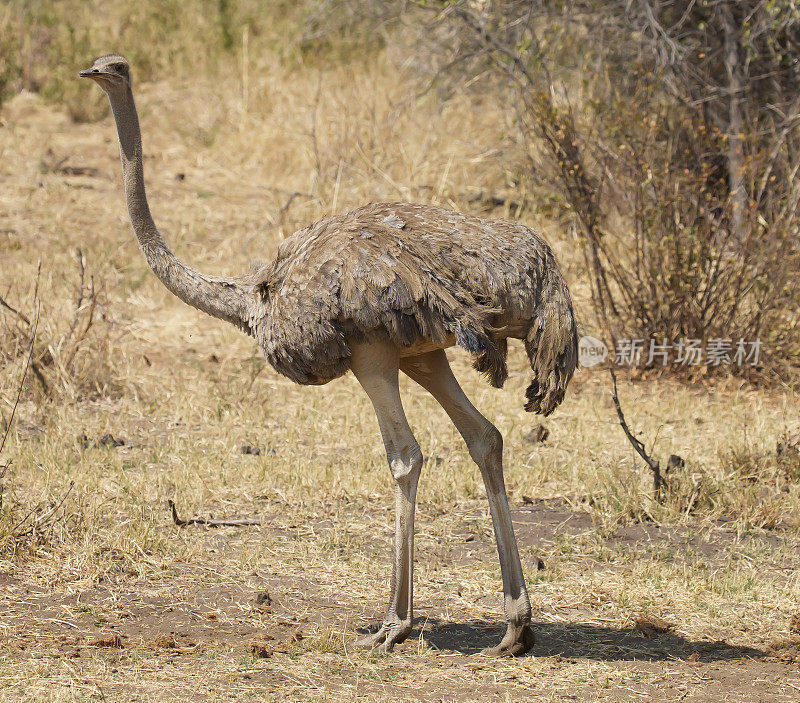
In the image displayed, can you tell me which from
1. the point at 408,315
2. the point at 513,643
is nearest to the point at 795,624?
the point at 513,643

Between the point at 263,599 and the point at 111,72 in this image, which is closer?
the point at 111,72

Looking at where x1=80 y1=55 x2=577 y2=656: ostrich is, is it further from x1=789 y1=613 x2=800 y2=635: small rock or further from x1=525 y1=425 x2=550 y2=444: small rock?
x1=525 y1=425 x2=550 y2=444: small rock

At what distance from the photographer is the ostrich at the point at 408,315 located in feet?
11.9

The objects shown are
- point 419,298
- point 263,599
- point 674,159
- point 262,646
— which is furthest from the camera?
point 674,159

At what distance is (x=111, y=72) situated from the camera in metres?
4.14

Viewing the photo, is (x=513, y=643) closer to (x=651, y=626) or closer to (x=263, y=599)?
(x=651, y=626)

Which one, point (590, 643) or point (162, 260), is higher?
point (162, 260)

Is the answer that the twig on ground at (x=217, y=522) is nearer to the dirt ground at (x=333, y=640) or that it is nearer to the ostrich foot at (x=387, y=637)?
the dirt ground at (x=333, y=640)

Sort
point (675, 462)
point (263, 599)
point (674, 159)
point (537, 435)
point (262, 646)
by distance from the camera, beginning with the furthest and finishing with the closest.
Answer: point (674, 159) < point (537, 435) < point (675, 462) < point (263, 599) < point (262, 646)

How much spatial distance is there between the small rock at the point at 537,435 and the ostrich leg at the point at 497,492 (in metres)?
2.35

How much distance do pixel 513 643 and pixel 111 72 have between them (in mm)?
2540

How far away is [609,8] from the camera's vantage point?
8883mm

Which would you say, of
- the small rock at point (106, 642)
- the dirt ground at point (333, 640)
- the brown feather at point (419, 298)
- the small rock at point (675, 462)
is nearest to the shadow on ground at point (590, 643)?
the dirt ground at point (333, 640)

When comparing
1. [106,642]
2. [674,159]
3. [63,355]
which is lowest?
[106,642]
